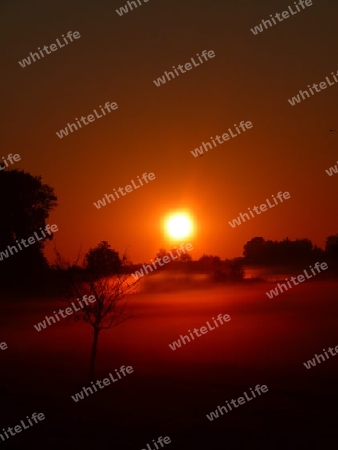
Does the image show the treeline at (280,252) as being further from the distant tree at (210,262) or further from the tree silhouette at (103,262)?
the tree silhouette at (103,262)

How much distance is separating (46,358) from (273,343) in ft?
46.5

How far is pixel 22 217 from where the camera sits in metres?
63.3

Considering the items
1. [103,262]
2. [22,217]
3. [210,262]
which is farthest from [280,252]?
[103,262]

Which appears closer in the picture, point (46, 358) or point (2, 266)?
point (46, 358)

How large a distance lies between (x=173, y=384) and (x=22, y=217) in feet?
143

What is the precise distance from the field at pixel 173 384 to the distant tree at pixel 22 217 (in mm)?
11042

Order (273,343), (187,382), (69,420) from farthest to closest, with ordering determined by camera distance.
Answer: (273,343)
(187,382)
(69,420)

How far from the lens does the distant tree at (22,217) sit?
62.1 meters

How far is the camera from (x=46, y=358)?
1227 inches

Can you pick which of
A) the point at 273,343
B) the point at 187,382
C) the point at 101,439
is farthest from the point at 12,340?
the point at 101,439

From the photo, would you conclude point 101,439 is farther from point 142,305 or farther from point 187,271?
point 187,271

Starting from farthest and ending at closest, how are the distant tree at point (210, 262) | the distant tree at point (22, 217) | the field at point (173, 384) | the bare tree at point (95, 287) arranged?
1. the distant tree at point (210, 262)
2. the distant tree at point (22, 217)
3. the bare tree at point (95, 287)
4. the field at point (173, 384)

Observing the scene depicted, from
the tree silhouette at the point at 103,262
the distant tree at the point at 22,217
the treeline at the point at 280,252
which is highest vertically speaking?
the distant tree at the point at 22,217

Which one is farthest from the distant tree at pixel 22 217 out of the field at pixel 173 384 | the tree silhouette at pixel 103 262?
the tree silhouette at pixel 103 262
